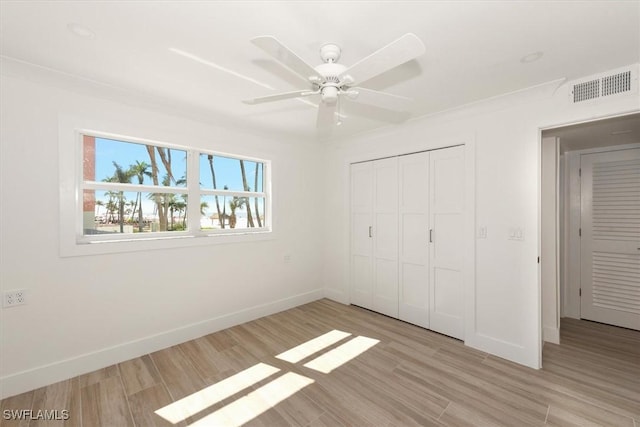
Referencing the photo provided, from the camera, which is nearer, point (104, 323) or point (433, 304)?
point (104, 323)

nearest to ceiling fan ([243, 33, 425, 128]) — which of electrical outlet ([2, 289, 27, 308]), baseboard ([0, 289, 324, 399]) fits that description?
electrical outlet ([2, 289, 27, 308])

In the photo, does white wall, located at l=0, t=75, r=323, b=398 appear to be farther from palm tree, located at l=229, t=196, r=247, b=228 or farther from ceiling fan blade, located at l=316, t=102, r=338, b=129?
ceiling fan blade, located at l=316, t=102, r=338, b=129

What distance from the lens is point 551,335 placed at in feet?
9.71

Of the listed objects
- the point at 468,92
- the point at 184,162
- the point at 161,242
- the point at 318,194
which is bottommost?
the point at 161,242

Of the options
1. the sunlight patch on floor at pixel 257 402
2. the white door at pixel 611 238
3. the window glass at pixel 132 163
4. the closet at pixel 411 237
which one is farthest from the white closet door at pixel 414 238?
the window glass at pixel 132 163

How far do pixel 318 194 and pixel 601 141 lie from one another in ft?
12.0

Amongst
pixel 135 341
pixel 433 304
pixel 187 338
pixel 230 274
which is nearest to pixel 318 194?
pixel 230 274

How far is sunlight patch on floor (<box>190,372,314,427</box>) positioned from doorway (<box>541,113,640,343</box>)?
2815mm

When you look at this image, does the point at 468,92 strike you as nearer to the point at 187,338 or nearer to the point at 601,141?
the point at 601,141

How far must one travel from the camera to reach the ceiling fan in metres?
1.27

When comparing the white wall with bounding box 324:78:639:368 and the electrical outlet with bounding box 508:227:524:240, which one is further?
the electrical outlet with bounding box 508:227:524:240

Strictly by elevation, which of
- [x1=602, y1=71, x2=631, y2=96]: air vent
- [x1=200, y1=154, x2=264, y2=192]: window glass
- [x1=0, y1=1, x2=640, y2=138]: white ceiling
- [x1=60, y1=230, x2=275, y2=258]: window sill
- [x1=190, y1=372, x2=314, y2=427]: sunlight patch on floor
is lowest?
[x1=190, y1=372, x2=314, y2=427]: sunlight patch on floor

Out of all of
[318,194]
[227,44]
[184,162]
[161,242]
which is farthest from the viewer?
[318,194]

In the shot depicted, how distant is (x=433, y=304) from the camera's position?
319 cm
